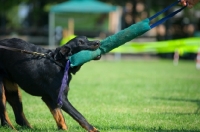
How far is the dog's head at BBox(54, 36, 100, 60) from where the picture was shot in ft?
21.8

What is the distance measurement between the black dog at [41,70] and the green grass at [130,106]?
0.41 metres

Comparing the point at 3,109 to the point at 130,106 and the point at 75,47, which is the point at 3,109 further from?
the point at 130,106

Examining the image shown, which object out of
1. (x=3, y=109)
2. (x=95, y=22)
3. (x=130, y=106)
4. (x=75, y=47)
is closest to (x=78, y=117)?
(x=75, y=47)

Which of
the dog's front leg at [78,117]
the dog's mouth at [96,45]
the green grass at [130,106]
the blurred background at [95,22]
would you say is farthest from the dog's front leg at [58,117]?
the blurred background at [95,22]

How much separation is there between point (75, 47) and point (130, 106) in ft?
10.0

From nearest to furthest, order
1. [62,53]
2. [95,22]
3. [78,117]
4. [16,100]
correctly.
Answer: [78,117] < [62,53] < [16,100] < [95,22]

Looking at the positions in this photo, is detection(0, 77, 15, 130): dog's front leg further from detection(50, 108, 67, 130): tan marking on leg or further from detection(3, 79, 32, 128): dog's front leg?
detection(50, 108, 67, 130): tan marking on leg

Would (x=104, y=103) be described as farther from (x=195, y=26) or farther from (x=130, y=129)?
(x=195, y=26)

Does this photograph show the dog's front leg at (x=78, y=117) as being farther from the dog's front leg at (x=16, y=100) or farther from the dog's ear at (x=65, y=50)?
the dog's front leg at (x=16, y=100)

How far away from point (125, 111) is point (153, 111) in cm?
51

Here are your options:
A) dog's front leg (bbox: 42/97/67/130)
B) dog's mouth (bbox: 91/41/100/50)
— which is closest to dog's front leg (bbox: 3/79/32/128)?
dog's front leg (bbox: 42/97/67/130)

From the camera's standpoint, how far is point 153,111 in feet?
28.9

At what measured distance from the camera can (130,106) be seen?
31.1 ft

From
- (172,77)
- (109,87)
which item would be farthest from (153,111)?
(172,77)
